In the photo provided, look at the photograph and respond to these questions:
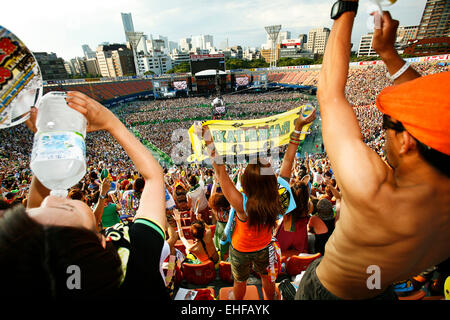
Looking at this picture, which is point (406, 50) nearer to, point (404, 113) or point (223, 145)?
point (223, 145)

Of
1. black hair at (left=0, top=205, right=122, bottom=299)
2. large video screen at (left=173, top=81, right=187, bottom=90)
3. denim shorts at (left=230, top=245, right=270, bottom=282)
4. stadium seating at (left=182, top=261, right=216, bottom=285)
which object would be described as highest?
black hair at (left=0, top=205, right=122, bottom=299)

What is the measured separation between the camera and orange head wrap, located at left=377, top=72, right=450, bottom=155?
2.36 ft

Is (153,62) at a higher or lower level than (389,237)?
higher

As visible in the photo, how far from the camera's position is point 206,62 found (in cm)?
4041

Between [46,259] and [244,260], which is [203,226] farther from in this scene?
[46,259]

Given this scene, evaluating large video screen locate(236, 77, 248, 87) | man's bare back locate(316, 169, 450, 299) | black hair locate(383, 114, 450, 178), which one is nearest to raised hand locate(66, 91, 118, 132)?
man's bare back locate(316, 169, 450, 299)

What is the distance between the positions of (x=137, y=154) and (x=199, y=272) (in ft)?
7.45

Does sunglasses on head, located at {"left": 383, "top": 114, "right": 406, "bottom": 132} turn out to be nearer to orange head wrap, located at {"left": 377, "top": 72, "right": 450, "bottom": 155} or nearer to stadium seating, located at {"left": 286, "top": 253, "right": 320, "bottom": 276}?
orange head wrap, located at {"left": 377, "top": 72, "right": 450, "bottom": 155}

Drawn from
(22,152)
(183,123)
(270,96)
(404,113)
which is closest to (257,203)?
(404,113)

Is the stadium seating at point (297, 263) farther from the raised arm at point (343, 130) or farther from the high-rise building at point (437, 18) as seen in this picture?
the high-rise building at point (437, 18)

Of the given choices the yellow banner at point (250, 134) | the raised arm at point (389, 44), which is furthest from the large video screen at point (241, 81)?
the raised arm at point (389, 44)

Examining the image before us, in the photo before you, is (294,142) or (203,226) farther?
(203,226)

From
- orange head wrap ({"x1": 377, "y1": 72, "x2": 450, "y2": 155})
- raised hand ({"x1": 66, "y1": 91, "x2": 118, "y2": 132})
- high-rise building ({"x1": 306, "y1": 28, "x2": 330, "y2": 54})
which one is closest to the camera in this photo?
orange head wrap ({"x1": 377, "y1": 72, "x2": 450, "y2": 155})

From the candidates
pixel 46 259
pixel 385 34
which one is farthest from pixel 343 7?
pixel 46 259
